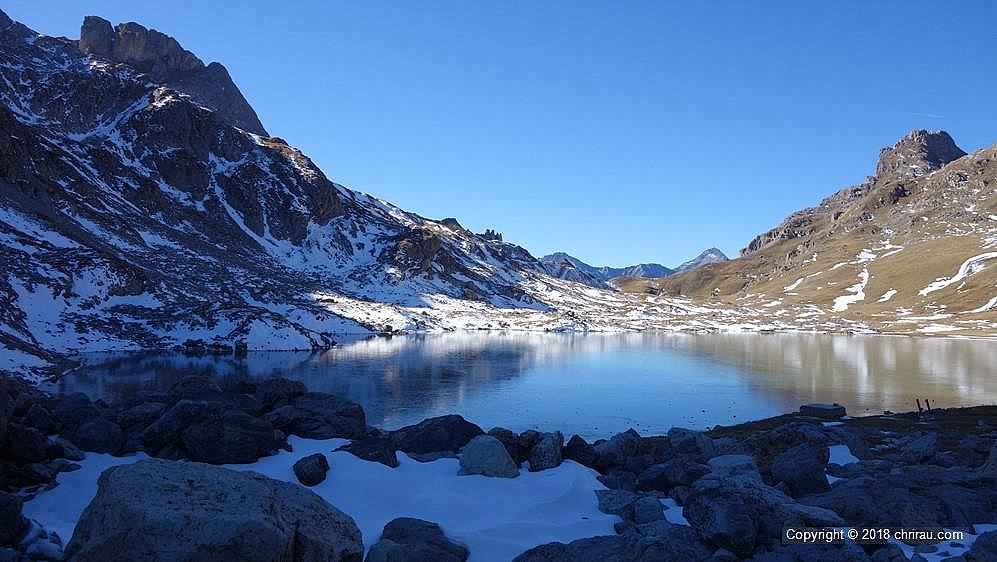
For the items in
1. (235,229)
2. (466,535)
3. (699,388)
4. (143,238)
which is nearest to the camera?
(466,535)

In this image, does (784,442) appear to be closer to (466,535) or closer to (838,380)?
(466,535)

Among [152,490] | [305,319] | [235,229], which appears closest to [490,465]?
[152,490]

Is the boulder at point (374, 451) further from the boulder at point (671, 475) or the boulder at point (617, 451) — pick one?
the boulder at point (617, 451)

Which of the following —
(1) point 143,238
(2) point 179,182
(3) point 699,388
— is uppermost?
(2) point 179,182

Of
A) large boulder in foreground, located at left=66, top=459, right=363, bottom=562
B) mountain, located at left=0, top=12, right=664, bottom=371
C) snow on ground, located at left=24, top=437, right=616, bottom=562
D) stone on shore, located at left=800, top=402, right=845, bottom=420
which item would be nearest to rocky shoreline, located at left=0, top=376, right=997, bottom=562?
large boulder in foreground, located at left=66, top=459, right=363, bottom=562

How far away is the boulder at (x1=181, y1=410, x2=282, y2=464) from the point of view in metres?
16.8

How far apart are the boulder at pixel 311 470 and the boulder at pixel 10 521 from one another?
18.9ft

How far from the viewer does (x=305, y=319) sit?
4628 inches

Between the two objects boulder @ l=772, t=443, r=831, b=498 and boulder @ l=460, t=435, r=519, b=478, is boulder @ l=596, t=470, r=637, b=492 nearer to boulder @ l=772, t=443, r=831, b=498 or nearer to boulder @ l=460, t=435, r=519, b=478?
boulder @ l=460, t=435, r=519, b=478

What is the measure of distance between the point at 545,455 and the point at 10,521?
45.9 feet

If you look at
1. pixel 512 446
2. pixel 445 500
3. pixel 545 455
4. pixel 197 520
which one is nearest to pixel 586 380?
pixel 512 446

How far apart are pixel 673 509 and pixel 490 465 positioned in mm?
5488

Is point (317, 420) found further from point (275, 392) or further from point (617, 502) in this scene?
point (617, 502)

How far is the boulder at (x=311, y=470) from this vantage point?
50.5 feet
